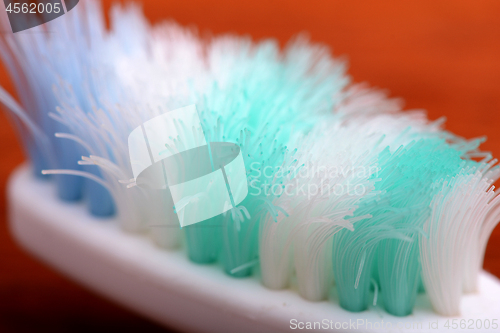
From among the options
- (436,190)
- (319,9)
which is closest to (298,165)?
(436,190)

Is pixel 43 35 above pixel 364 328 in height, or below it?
above

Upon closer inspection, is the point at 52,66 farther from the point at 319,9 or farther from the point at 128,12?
the point at 319,9

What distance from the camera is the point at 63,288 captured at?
0.43 m

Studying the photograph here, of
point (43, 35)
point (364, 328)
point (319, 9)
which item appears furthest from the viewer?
point (319, 9)

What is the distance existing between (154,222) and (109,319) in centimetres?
11

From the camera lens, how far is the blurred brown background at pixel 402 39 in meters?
0.67

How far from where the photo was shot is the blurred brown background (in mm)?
672

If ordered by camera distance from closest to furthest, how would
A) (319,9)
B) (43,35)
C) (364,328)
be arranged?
(364,328), (43,35), (319,9)

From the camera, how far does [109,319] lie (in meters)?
0.39

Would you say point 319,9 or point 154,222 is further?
point 319,9

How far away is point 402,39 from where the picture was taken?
797 millimetres

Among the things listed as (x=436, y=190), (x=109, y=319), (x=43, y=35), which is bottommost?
(x=109, y=319)

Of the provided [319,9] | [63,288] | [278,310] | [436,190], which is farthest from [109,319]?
[319,9]

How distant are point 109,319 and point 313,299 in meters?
0.19
